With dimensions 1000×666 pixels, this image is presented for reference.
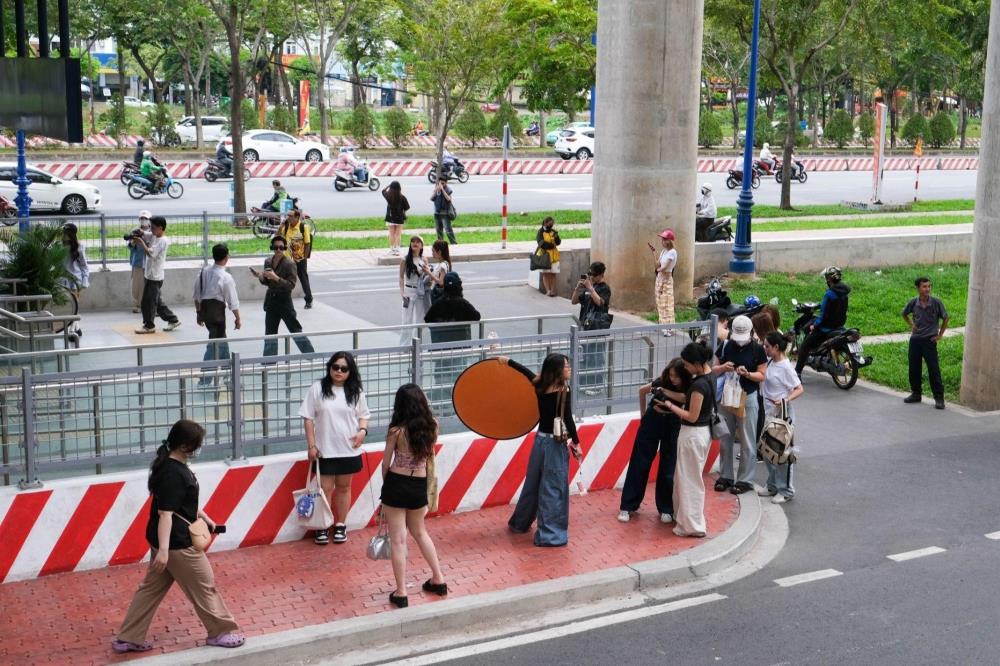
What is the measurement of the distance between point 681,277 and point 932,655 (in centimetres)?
1405

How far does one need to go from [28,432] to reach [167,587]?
1874 millimetres

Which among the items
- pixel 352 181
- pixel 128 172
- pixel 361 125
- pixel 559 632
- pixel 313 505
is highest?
pixel 361 125

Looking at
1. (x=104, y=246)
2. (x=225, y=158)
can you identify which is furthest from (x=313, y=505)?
(x=225, y=158)

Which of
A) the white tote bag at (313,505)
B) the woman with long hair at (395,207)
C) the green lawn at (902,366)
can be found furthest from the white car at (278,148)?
the white tote bag at (313,505)

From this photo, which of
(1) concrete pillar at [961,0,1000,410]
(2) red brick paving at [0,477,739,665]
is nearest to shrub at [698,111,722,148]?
(1) concrete pillar at [961,0,1000,410]

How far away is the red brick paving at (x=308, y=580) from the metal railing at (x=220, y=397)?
0.84 metres

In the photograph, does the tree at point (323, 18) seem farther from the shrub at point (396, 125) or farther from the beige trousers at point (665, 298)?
the beige trousers at point (665, 298)

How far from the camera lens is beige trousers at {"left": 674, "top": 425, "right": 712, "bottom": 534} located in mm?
9969

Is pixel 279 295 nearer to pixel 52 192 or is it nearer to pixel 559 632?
pixel 559 632

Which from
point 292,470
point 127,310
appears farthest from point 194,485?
point 127,310

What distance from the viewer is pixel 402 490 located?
27.4ft

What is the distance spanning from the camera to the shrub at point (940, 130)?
66.4m

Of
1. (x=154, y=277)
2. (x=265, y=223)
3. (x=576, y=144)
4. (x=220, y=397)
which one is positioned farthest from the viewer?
(x=576, y=144)

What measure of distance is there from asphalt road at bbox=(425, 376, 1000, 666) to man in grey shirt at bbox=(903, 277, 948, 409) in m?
1.53
